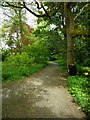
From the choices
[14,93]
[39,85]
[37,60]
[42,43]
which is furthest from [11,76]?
[42,43]

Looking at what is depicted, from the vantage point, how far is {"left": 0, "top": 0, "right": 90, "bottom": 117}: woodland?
853cm

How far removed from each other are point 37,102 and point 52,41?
1269 cm

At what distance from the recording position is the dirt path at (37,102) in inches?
254

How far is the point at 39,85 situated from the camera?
10289 mm

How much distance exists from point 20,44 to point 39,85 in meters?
15.6

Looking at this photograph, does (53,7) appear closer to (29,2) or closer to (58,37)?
(29,2)

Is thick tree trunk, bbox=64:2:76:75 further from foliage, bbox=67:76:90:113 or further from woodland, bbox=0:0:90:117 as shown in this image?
foliage, bbox=67:76:90:113

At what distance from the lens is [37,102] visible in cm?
754

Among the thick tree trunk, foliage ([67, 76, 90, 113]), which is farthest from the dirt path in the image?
the thick tree trunk

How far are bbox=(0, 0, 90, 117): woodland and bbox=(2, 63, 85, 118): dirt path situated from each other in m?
0.44

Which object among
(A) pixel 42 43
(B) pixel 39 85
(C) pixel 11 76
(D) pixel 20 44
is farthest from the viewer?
(D) pixel 20 44

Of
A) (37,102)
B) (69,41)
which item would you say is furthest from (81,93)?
(69,41)

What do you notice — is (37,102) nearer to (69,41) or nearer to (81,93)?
(81,93)

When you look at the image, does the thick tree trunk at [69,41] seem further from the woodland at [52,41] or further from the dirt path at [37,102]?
the dirt path at [37,102]
